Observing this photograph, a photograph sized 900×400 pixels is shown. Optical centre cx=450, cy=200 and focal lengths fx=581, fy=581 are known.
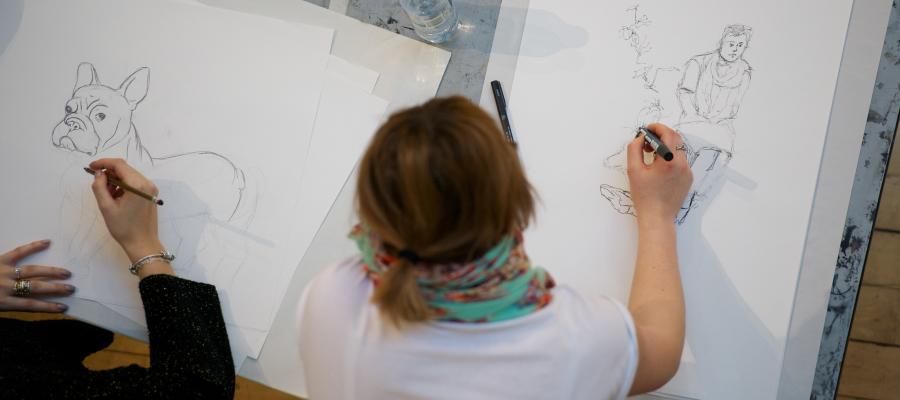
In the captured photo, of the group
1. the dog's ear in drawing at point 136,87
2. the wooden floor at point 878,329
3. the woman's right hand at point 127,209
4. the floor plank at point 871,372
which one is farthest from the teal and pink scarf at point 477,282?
the floor plank at point 871,372

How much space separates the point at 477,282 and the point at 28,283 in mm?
758

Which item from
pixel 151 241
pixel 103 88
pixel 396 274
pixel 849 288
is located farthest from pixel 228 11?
pixel 849 288

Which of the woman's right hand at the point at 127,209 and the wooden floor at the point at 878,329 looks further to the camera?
the wooden floor at the point at 878,329

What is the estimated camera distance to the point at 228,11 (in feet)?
3.25

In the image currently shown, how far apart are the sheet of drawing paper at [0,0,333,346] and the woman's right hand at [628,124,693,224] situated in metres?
0.51

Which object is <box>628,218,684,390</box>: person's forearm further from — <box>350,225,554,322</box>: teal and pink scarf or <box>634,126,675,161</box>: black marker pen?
<box>350,225,554,322</box>: teal and pink scarf

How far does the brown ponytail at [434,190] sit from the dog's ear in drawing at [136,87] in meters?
0.62

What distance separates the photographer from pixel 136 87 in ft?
3.19

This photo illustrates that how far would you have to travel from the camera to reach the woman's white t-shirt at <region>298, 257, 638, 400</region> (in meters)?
0.60

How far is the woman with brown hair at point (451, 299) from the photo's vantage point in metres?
0.52

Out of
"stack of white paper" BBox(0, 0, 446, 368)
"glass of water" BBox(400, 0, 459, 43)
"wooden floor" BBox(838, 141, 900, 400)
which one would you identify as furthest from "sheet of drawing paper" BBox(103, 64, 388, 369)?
"wooden floor" BBox(838, 141, 900, 400)

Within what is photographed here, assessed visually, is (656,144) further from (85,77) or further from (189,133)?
(85,77)

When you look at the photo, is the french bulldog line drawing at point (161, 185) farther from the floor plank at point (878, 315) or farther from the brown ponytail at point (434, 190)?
the floor plank at point (878, 315)

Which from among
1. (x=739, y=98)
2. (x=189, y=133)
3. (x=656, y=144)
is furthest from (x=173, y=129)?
(x=739, y=98)
